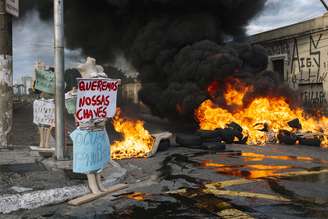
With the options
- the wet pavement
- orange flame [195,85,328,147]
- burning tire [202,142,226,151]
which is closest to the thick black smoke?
orange flame [195,85,328,147]

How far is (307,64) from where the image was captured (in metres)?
18.8

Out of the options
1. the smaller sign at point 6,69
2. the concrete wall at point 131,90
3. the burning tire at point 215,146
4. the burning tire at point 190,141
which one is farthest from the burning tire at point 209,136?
the concrete wall at point 131,90

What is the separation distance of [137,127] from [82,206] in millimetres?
6985

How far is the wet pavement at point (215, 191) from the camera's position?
15.9 ft

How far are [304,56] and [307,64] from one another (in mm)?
434

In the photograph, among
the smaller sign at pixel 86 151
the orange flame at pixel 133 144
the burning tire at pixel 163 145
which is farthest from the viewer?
the burning tire at pixel 163 145

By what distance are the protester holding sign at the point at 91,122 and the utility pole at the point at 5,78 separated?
394cm

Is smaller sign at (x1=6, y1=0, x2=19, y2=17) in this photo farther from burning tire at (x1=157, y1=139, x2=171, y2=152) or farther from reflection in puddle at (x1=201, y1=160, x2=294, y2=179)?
reflection in puddle at (x1=201, y1=160, x2=294, y2=179)

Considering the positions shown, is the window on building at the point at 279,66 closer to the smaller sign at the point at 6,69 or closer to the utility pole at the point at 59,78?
the smaller sign at the point at 6,69

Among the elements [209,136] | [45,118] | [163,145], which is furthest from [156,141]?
[45,118]

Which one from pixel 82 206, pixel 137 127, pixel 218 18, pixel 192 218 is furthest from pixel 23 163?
pixel 218 18

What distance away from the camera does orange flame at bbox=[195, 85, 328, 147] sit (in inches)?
528

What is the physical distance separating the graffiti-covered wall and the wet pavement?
941cm

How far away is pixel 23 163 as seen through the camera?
7383 millimetres
